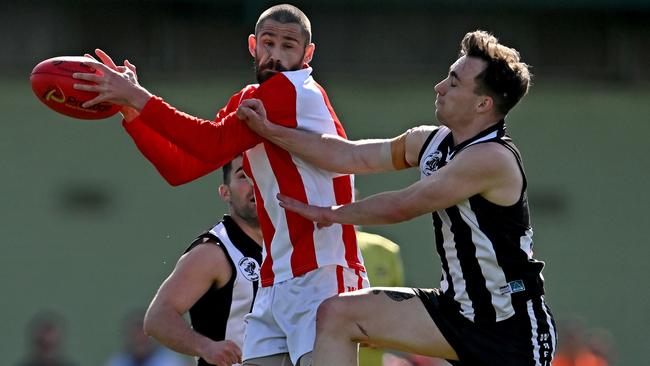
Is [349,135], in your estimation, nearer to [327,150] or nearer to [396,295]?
[327,150]

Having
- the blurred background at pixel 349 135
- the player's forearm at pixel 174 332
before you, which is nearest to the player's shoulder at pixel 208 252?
the player's forearm at pixel 174 332

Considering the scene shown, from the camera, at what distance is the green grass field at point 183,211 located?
1531 centimetres

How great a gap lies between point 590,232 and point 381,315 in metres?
11.0

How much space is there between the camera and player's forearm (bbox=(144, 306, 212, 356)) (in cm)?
632

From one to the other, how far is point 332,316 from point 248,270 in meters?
1.04

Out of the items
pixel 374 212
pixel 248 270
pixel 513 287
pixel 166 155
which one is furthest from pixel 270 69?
pixel 513 287

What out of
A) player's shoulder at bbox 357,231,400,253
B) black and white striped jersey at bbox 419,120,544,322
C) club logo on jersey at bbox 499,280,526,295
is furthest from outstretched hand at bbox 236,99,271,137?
player's shoulder at bbox 357,231,400,253

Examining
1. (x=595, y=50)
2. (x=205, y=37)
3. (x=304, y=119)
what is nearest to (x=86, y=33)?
(x=205, y=37)

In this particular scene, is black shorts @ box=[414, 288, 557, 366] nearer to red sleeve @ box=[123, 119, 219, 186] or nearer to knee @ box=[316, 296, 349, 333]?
knee @ box=[316, 296, 349, 333]

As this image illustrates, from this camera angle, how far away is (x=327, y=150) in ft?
19.9

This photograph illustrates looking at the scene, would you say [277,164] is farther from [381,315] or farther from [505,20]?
[505,20]

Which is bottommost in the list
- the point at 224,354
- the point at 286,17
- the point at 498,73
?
the point at 224,354

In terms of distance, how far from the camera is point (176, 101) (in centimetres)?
1557

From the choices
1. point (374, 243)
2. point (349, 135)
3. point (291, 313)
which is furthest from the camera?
point (349, 135)
